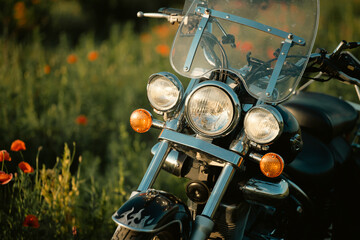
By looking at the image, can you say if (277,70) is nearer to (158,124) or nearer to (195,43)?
(195,43)

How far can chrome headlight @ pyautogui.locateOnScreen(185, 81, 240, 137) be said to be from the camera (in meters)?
1.44

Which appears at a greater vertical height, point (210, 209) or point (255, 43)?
point (255, 43)


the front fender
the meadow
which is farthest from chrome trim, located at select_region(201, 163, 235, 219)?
the meadow

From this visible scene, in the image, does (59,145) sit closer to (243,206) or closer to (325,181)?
(243,206)

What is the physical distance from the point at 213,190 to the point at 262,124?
1.09ft

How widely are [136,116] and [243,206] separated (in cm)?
68

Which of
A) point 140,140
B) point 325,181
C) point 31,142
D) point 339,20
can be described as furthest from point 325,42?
point 31,142

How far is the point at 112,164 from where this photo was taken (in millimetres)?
3174

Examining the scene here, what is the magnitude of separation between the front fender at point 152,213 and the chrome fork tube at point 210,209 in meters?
0.08

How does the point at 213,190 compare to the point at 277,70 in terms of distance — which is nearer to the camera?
the point at 213,190

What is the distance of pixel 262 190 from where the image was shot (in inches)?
60.8

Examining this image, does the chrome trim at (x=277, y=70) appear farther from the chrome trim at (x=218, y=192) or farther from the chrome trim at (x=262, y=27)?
the chrome trim at (x=218, y=192)

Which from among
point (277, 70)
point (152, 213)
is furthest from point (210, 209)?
point (277, 70)

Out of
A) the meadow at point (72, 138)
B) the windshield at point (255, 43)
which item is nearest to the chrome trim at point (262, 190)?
the windshield at point (255, 43)
